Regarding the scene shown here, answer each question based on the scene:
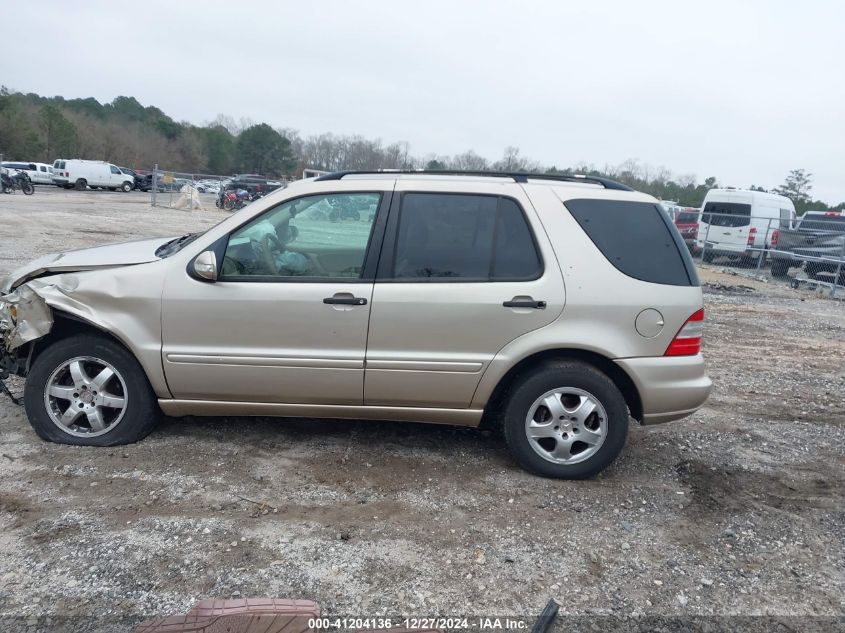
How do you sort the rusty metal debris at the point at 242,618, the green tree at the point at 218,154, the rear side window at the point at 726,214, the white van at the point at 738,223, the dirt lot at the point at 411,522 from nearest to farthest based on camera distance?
the rusty metal debris at the point at 242,618
the dirt lot at the point at 411,522
the white van at the point at 738,223
the rear side window at the point at 726,214
the green tree at the point at 218,154

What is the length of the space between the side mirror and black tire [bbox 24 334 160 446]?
28.8 inches

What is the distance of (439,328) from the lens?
3871 mm

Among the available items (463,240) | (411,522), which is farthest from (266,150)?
(411,522)

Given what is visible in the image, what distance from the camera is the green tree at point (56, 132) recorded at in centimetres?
5309

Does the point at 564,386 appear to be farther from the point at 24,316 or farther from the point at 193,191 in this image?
the point at 193,191

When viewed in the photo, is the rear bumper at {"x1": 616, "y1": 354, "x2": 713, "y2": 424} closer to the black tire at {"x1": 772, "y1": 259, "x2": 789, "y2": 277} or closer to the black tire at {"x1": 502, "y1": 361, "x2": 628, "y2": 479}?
the black tire at {"x1": 502, "y1": 361, "x2": 628, "y2": 479}

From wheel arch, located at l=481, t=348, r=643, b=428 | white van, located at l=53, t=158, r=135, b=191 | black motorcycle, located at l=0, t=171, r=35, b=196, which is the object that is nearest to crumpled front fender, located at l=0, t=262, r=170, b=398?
wheel arch, located at l=481, t=348, r=643, b=428

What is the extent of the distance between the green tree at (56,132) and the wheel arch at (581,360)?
59754 mm

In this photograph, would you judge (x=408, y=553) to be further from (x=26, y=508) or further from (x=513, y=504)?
(x=26, y=508)

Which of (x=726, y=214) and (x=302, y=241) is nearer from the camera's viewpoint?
(x=302, y=241)

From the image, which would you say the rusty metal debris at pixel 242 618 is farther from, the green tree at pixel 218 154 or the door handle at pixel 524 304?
the green tree at pixel 218 154

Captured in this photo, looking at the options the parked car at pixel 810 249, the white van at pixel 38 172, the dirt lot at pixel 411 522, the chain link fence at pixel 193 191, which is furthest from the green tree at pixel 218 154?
the dirt lot at pixel 411 522

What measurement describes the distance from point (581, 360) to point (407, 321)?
1096 millimetres

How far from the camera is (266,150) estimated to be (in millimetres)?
68188
